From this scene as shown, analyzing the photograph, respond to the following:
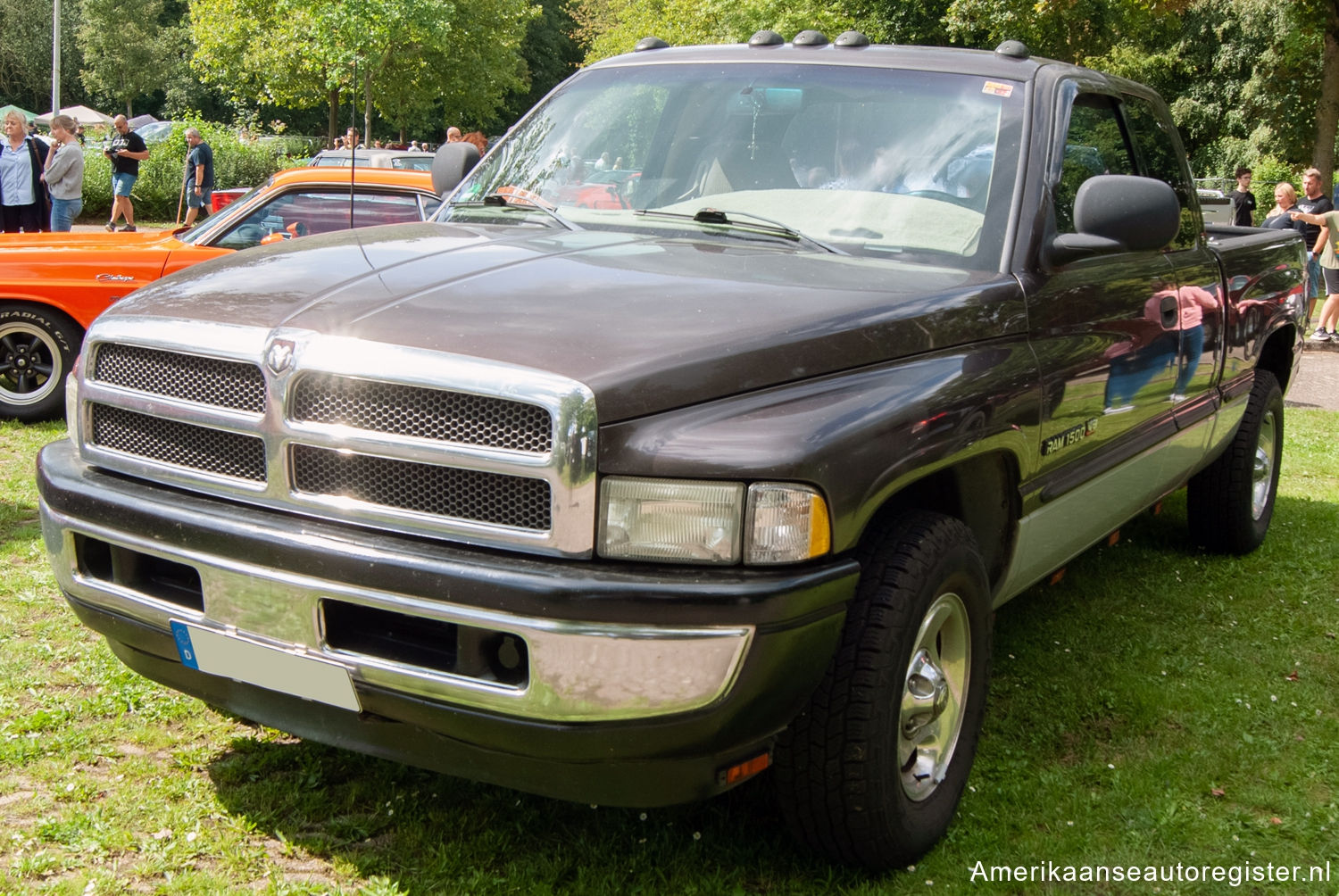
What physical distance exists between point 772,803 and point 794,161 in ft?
5.83

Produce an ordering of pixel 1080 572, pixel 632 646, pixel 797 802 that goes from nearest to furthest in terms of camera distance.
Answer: pixel 632 646 → pixel 797 802 → pixel 1080 572

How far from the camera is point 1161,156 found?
16.6 feet

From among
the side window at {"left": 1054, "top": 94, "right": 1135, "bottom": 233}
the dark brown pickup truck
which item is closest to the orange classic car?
the dark brown pickup truck

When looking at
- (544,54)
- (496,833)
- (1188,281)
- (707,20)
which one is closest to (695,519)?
(496,833)

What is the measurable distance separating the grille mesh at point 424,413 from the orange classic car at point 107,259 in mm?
5376

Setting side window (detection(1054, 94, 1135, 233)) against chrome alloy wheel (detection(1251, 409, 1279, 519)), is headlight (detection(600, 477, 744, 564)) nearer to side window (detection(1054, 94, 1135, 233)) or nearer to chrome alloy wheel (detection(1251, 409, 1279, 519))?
side window (detection(1054, 94, 1135, 233))

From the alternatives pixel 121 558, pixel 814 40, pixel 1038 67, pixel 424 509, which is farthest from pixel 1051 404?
pixel 121 558

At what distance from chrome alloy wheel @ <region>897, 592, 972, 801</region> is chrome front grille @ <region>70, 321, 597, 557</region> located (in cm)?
101

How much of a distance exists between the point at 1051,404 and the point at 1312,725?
1.61 metres

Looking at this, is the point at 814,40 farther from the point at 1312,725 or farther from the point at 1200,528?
the point at 1200,528

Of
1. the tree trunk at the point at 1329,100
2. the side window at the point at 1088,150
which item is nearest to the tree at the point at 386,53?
the tree trunk at the point at 1329,100

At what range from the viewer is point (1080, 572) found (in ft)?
18.9

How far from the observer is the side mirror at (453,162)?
4.58 meters

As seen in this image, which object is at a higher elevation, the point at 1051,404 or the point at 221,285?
the point at 221,285
